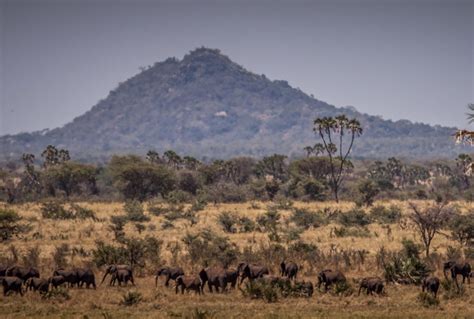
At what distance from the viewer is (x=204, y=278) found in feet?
81.1

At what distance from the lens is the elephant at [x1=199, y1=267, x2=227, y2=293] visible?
24516 millimetres

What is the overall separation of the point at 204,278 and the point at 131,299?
3435mm

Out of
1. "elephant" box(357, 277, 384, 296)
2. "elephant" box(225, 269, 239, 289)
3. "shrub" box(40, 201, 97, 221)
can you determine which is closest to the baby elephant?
"elephant" box(225, 269, 239, 289)

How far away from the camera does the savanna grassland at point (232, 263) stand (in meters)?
21.4

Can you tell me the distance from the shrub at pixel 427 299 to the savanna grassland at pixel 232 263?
14 centimetres

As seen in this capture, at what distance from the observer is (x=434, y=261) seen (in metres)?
30.3

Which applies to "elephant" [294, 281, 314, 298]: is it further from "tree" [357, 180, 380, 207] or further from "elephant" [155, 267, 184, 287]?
"tree" [357, 180, 380, 207]

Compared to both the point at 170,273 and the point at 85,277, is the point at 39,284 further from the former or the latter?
the point at 170,273

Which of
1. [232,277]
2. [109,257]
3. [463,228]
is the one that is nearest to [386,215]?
[463,228]

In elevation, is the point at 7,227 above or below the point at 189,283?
above

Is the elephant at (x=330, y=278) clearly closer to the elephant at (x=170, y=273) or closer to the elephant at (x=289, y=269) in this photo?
the elephant at (x=289, y=269)

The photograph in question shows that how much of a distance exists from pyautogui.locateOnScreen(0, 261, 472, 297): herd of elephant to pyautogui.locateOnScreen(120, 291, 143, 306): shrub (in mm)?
1972

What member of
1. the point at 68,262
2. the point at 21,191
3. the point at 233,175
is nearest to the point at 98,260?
the point at 68,262

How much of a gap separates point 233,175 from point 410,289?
89638 mm
